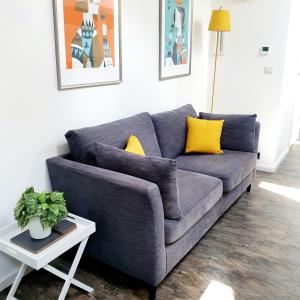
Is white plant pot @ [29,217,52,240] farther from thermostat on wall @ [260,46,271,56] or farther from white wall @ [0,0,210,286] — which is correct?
thermostat on wall @ [260,46,271,56]

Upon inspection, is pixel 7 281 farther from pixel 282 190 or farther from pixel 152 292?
pixel 282 190

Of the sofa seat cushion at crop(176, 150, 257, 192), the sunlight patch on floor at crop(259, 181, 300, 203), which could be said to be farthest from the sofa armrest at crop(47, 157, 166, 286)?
the sunlight patch on floor at crop(259, 181, 300, 203)

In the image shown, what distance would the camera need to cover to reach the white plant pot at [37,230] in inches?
65.1

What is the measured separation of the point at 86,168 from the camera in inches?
77.9

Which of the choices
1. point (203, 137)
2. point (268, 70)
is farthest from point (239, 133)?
point (268, 70)

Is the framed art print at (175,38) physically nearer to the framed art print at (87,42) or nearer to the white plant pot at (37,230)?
the framed art print at (87,42)

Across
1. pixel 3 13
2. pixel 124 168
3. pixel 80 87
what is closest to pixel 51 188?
pixel 124 168

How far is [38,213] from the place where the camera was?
5.33ft

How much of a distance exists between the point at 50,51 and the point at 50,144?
0.60 meters

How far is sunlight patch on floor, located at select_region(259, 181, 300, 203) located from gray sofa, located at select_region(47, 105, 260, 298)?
29.7 inches

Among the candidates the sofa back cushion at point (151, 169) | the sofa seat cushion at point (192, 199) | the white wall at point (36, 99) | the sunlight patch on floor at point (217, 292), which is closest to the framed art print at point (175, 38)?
the white wall at point (36, 99)

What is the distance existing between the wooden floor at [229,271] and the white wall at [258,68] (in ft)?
4.28

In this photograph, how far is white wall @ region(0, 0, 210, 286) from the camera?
185cm

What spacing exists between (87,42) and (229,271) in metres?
1.85
